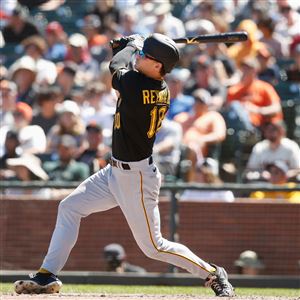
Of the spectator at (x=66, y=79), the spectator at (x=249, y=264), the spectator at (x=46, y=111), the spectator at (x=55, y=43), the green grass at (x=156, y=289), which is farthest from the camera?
the spectator at (x=55, y=43)

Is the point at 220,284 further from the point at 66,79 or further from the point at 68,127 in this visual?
the point at 66,79

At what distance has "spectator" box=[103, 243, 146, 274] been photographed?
1030 centimetres

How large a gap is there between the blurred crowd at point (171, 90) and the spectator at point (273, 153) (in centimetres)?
1

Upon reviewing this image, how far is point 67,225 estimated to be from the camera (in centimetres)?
688

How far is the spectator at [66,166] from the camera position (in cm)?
1116

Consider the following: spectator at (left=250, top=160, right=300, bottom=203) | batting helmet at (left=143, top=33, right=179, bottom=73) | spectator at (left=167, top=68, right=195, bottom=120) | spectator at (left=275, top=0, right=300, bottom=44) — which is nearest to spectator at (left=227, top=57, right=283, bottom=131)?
spectator at (left=167, top=68, right=195, bottom=120)

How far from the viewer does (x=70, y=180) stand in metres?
11.2

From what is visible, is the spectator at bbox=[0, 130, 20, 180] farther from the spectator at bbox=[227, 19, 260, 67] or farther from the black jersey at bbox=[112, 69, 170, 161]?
the black jersey at bbox=[112, 69, 170, 161]

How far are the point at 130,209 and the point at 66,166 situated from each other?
4722 mm

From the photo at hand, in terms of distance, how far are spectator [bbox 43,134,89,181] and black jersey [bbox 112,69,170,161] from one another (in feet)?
14.6

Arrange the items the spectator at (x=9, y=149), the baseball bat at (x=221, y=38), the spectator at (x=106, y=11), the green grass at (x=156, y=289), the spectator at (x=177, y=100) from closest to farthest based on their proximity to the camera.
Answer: the baseball bat at (x=221, y=38) < the green grass at (x=156, y=289) < the spectator at (x=9, y=149) < the spectator at (x=177, y=100) < the spectator at (x=106, y=11)

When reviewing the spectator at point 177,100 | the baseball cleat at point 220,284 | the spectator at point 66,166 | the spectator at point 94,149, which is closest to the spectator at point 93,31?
the spectator at point 177,100

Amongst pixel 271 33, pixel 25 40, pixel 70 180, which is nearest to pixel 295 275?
pixel 70 180

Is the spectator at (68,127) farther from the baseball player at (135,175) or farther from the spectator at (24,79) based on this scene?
→ the baseball player at (135,175)
